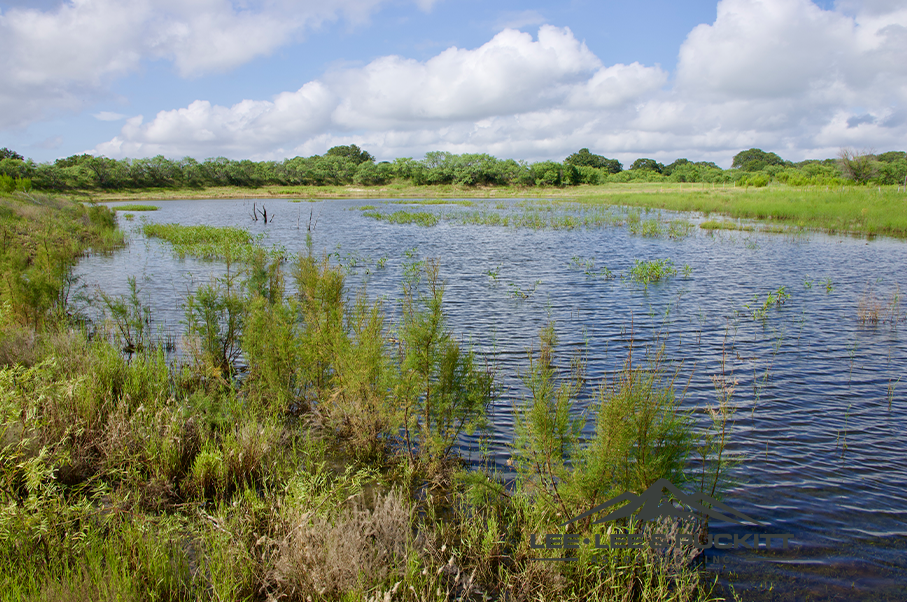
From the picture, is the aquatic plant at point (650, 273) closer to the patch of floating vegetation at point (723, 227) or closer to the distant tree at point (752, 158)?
the patch of floating vegetation at point (723, 227)

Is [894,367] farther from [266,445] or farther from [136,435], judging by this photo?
[136,435]

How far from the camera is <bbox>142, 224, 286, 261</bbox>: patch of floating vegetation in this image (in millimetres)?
23078

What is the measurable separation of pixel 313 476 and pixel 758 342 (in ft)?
32.5

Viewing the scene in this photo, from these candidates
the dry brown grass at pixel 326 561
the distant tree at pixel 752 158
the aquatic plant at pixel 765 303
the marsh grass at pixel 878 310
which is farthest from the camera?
the distant tree at pixel 752 158

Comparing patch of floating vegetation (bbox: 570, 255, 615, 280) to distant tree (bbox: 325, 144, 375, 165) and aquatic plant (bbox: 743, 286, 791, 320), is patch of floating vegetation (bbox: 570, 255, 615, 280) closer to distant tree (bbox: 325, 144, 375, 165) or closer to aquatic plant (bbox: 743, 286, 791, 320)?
aquatic plant (bbox: 743, 286, 791, 320)

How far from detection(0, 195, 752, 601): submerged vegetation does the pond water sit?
101 cm

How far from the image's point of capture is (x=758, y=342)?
10.9 m

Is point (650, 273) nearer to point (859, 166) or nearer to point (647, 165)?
point (859, 166)

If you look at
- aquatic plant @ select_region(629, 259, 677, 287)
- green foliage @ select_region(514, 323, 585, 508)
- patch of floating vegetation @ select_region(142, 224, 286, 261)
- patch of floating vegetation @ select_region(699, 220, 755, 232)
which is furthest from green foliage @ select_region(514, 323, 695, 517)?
patch of floating vegetation @ select_region(699, 220, 755, 232)

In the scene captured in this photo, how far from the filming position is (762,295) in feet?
49.4

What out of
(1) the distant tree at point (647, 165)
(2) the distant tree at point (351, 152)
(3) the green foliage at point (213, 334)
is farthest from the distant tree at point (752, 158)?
(3) the green foliage at point (213, 334)

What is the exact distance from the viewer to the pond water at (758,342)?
5043mm

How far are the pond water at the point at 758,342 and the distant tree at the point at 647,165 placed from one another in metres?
120

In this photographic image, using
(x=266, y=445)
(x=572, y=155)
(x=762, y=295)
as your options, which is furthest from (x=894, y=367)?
(x=572, y=155)
